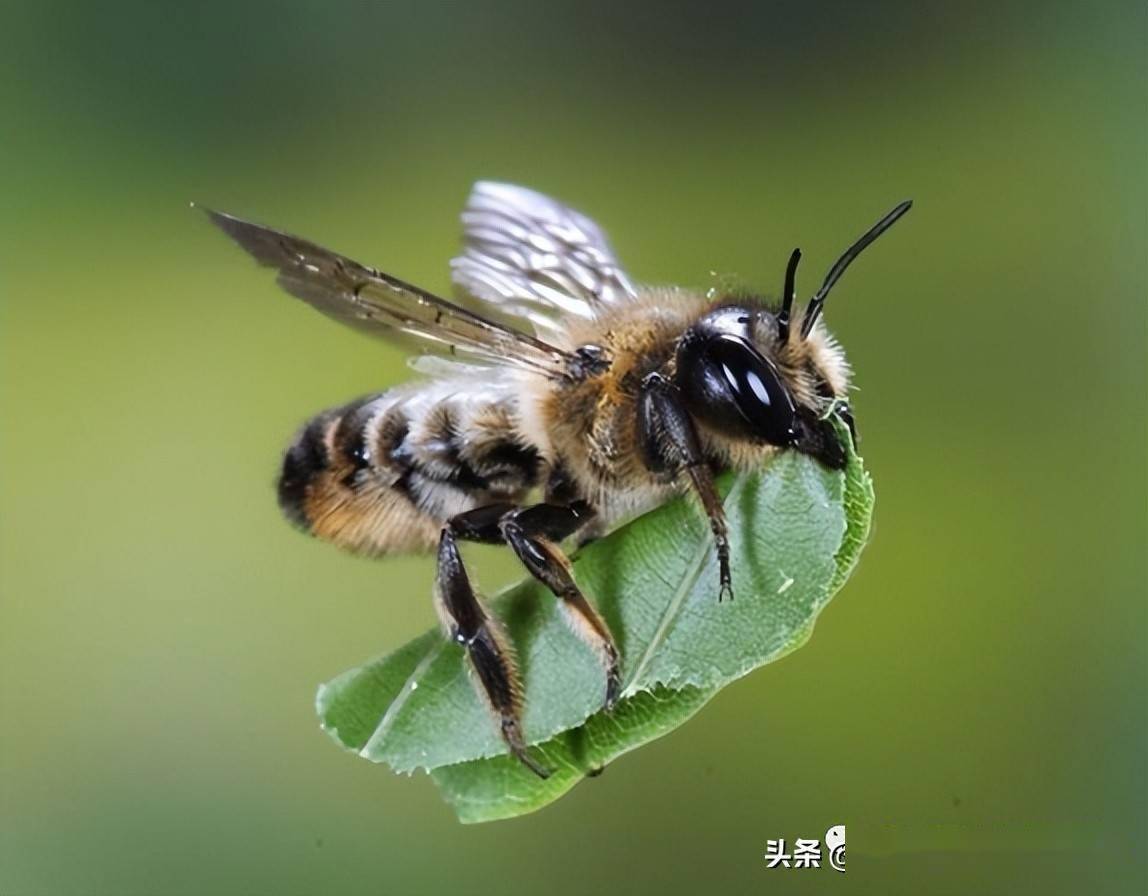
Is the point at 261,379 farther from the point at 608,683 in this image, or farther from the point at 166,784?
the point at 608,683

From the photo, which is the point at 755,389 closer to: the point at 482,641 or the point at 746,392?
the point at 746,392

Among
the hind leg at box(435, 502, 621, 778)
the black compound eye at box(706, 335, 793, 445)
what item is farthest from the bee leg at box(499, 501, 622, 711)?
the black compound eye at box(706, 335, 793, 445)

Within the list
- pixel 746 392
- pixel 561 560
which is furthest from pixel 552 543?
pixel 746 392

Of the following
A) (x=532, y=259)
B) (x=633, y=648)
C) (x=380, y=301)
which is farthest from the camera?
(x=532, y=259)

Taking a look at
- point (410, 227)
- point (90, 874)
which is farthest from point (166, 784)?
point (410, 227)

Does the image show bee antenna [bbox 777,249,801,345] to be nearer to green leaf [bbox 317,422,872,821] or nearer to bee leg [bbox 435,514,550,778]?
green leaf [bbox 317,422,872,821]

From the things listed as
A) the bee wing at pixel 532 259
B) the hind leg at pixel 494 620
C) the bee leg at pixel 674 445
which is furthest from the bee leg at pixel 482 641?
the bee wing at pixel 532 259
